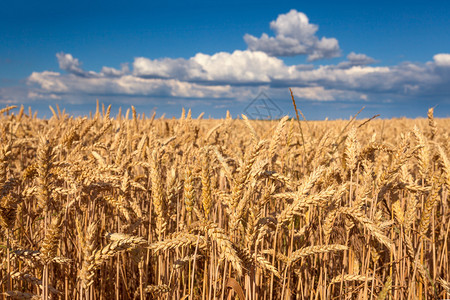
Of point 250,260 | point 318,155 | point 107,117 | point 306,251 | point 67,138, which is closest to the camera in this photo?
point 250,260

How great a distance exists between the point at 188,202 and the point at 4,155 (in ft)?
2.80

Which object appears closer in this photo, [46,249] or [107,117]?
[46,249]

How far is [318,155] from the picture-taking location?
2385 mm

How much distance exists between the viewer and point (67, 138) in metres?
2.56

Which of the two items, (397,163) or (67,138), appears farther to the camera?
(67,138)

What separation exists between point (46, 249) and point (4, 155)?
0.57 meters

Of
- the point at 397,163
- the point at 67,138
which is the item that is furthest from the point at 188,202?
the point at 67,138

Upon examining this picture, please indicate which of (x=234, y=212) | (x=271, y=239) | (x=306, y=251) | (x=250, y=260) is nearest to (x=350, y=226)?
(x=306, y=251)

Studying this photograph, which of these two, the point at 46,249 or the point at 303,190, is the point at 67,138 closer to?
the point at 46,249

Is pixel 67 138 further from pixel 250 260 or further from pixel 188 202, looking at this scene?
pixel 250 260

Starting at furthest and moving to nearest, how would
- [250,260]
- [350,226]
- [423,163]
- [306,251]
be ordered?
[423,163]
[350,226]
[306,251]
[250,260]

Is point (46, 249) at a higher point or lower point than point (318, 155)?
lower

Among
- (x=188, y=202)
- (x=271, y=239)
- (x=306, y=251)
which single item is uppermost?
(x=188, y=202)

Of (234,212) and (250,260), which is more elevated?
(234,212)
